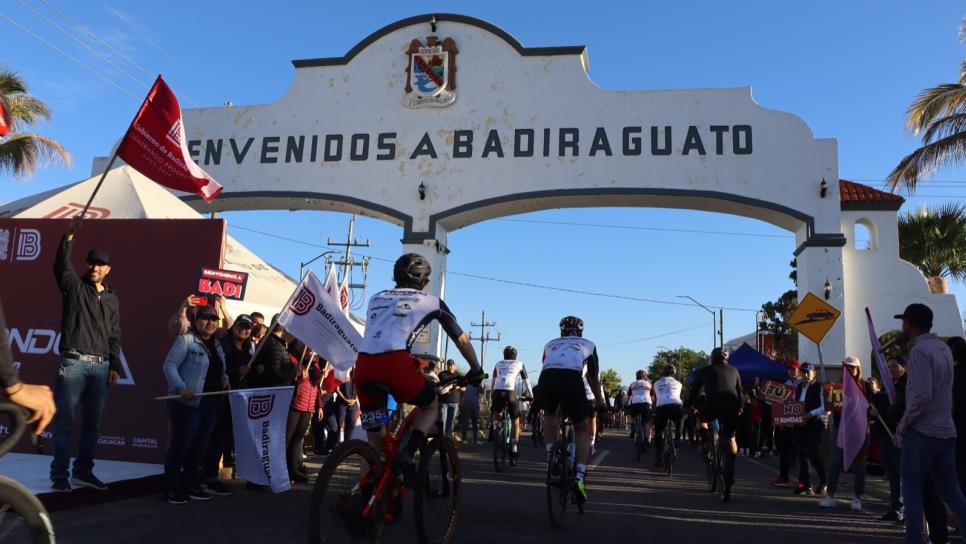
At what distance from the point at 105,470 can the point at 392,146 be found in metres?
13.4

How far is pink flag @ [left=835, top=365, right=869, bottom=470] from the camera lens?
7816 millimetres

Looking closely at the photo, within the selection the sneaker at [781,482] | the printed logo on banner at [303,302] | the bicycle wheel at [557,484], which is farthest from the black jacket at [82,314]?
the sneaker at [781,482]

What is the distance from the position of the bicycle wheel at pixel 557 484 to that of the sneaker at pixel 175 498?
340 centimetres

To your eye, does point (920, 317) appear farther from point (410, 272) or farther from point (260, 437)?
point (260, 437)

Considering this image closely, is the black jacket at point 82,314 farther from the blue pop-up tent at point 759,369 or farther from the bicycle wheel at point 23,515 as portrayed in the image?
the blue pop-up tent at point 759,369

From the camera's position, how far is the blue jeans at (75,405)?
247 inches

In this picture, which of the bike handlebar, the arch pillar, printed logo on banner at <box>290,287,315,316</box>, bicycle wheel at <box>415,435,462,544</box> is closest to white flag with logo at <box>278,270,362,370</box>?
printed logo on banner at <box>290,287,315,316</box>

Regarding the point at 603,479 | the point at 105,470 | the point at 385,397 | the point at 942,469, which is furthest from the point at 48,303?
the point at 942,469

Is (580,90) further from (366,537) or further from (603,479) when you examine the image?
(366,537)

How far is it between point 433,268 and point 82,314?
12.3 meters

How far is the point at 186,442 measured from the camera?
6.85 meters

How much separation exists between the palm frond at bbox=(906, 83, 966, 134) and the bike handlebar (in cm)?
2019

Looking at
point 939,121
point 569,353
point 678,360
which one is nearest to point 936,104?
point 939,121

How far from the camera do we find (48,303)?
344 inches
